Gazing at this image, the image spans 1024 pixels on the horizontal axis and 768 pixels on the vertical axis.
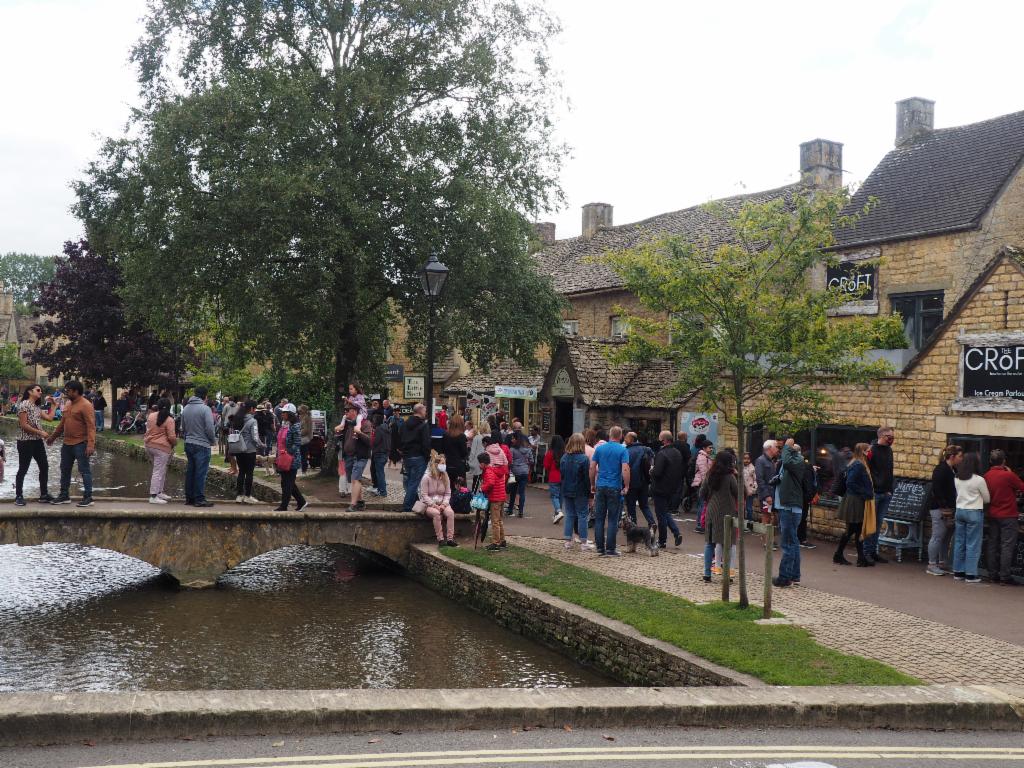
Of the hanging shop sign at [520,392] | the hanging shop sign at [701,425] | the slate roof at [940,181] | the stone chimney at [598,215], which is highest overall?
the stone chimney at [598,215]

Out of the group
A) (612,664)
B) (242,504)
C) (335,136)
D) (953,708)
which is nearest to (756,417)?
(612,664)

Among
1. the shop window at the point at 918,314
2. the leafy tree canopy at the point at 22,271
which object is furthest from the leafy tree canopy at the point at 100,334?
the leafy tree canopy at the point at 22,271

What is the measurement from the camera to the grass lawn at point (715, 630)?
8719 millimetres

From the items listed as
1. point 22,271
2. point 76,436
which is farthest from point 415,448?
point 22,271

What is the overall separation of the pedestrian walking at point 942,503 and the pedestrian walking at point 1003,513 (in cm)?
75

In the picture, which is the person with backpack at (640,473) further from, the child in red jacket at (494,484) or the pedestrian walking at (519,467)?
the pedestrian walking at (519,467)

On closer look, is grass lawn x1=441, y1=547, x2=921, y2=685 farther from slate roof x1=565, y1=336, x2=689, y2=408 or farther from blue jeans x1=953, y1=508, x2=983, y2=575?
slate roof x1=565, y1=336, x2=689, y2=408

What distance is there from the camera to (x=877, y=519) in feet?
51.6

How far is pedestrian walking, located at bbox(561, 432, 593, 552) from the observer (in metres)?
15.3

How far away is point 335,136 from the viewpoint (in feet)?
73.3

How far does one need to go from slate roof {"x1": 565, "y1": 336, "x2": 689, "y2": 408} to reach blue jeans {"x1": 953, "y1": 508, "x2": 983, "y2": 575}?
10525 mm

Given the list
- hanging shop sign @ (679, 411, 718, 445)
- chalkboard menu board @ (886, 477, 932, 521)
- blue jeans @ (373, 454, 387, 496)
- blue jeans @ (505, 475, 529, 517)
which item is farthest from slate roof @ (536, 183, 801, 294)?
chalkboard menu board @ (886, 477, 932, 521)

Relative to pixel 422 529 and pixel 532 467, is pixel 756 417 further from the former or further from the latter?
pixel 532 467

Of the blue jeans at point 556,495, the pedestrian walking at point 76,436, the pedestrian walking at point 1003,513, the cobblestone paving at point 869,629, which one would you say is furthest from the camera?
the blue jeans at point 556,495
